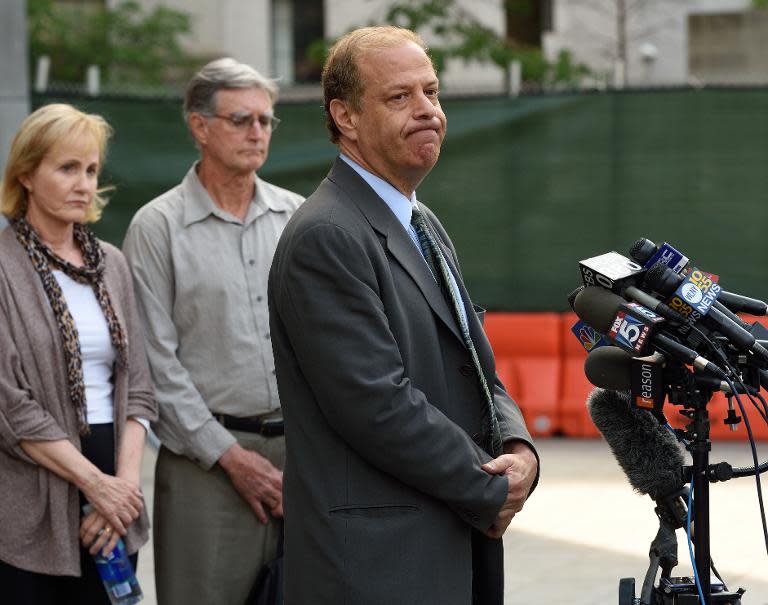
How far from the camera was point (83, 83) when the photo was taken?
2361 cm

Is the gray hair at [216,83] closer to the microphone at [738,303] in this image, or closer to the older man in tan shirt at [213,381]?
the older man in tan shirt at [213,381]

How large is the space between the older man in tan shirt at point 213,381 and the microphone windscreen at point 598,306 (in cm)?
157

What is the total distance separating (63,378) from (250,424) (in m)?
0.63

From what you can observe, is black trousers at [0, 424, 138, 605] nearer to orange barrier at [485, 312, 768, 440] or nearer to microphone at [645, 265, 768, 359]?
microphone at [645, 265, 768, 359]

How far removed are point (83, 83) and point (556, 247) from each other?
16298 mm

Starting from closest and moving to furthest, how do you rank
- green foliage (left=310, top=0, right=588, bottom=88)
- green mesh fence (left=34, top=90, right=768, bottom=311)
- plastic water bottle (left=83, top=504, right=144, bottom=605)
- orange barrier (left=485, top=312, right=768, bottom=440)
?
plastic water bottle (left=83, top=504, right=144, bottom=605) < green mesh fence (left=34, top=90, right=768, bottom=311) < orange barrier (left=485, top=312, right=768, bottom=440) < green foliage (left=310, top=0, right=588, bottom=88)

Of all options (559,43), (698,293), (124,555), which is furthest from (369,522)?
(559,43)

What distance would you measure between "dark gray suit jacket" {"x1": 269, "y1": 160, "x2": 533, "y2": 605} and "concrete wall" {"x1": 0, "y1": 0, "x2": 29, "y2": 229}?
16.4ft

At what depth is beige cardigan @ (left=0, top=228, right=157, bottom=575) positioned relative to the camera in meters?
3.96

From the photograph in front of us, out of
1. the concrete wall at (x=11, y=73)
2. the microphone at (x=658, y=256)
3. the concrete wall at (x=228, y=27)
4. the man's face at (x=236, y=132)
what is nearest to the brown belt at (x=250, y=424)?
the man's face at (x=236, y=132)

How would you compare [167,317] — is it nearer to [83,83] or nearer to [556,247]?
[556,247]

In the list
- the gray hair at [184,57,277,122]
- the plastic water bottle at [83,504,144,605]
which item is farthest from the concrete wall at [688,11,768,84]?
the plastic water bottle at [83,504,144,605]

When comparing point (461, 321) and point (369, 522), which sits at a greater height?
point (461, 321)

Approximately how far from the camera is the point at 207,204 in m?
4.40
